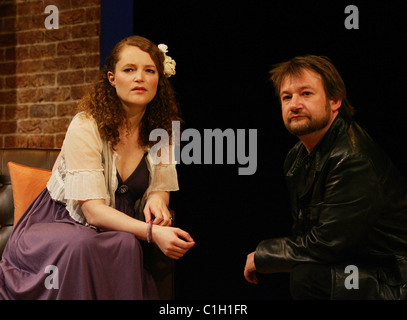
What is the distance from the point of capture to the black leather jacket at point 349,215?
1.57 m

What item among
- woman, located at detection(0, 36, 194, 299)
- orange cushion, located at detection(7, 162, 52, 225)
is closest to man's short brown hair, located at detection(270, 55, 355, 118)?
woman, located at detection(0, 36, 194, 299)

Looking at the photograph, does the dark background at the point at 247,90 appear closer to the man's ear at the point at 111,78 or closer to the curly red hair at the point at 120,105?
the curly red hair at the point at 120,105

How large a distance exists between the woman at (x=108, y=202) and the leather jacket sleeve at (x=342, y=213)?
1.51 feet

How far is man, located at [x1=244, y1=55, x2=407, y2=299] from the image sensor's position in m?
1.57

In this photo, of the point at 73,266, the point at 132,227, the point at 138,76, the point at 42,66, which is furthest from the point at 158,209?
the point at 42,66

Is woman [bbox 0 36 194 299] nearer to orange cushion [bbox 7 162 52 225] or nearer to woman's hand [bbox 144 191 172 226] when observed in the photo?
woman's hand [bbox 144 191 172 226]

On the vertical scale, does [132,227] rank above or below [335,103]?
below

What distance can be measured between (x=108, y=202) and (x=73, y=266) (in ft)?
1.13

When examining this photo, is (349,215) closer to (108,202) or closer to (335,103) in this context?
(335,103)

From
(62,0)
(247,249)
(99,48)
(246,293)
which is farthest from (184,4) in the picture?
(246,293)

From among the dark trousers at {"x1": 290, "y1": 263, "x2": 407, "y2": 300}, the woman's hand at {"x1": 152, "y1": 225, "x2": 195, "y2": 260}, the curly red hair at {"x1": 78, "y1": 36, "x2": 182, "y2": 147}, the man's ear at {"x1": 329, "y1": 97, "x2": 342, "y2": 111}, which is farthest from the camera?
the curly red hair at {"x1": 78, "y1": 36, "x2": 182, "y2": 147}

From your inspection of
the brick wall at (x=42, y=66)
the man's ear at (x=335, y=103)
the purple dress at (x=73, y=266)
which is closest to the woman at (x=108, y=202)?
the purple dress at (x=73, y=266)

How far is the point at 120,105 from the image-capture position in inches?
77.2

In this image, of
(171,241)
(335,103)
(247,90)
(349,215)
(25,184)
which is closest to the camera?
(349,215)
